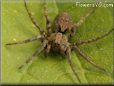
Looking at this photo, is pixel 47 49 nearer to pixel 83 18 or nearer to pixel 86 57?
pixel 86 57

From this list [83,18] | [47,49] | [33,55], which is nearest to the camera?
[33,55]

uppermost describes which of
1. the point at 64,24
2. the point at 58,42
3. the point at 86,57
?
the point at 64,24

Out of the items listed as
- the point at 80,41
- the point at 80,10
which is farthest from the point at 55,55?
Answer: the point at 80,10

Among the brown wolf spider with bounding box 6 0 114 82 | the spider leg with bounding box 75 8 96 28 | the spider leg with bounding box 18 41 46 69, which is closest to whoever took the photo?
the spider leg with bounding box 18 41 46 69

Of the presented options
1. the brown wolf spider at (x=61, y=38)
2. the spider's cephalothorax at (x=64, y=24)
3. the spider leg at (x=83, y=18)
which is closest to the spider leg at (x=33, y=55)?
the brown wolf spider at (x=61, y=38)

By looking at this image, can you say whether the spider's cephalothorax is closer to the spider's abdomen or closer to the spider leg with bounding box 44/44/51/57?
the spider's abdomen

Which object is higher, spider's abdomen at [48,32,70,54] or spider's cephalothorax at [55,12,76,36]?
spider's cephalothorax at [55,12,76,36]

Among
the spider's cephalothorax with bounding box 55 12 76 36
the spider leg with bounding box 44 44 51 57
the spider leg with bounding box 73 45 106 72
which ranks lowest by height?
the spider leg with bounding box 73 45 106 72

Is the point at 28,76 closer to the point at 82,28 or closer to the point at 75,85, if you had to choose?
the point at 75,85

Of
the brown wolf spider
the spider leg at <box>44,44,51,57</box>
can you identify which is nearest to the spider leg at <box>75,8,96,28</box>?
the brown wolf spider

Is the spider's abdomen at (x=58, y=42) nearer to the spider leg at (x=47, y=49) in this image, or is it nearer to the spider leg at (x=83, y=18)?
the spider leg at (x=47, y=49)

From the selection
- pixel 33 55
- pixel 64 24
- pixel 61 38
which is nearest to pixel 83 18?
pixel 64 24
